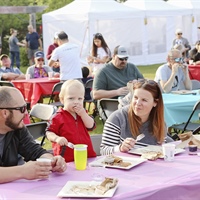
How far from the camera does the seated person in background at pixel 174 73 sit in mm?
6953

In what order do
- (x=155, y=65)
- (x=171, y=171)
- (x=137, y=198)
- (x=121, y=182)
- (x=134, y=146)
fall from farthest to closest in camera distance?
(x=155, y=65), (x=134, y=146), (x=171, y=171), (x=121, y=182), (x=137, y=198)

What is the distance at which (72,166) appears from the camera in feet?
10.0

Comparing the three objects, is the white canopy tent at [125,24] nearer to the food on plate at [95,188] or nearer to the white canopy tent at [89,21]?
the white canopy tent at [89,21]

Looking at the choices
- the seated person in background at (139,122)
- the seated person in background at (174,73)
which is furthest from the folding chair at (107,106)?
the seated person in background at (139,122)

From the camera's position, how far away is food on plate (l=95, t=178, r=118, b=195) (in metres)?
2.48

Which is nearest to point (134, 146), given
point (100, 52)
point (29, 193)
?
point (29, 193)

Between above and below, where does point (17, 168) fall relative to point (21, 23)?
below

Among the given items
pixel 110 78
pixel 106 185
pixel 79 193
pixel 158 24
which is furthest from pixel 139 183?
pixel 158 24

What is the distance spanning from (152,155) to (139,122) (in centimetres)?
55

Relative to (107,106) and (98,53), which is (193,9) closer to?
(98,53)

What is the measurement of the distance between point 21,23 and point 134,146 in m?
26.4

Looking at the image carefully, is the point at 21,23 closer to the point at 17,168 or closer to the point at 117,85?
the point at 117,85

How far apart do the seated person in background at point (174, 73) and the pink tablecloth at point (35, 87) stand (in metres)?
2.50

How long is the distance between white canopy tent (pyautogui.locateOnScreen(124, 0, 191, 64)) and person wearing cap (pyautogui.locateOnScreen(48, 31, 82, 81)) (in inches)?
415
